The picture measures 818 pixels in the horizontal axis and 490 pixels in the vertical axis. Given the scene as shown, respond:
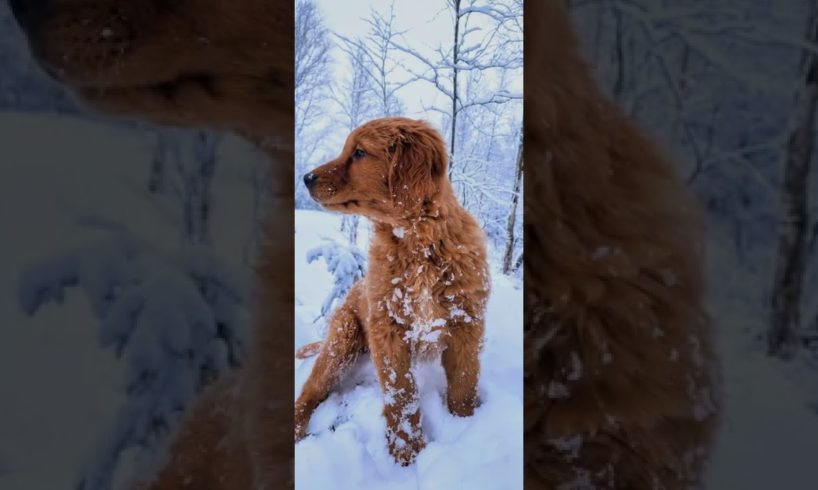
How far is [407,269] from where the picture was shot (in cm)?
117

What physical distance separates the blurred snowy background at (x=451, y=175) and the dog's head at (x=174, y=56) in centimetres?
11

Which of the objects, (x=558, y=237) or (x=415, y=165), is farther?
(x=415, y=165)

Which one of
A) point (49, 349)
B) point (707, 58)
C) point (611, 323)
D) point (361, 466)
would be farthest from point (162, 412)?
point (707, 58)

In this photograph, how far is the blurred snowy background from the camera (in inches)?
43.6

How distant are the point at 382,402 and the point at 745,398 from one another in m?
0.78

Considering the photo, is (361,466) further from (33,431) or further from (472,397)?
(33,431)

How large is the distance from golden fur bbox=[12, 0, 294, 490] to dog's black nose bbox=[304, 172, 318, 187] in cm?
7

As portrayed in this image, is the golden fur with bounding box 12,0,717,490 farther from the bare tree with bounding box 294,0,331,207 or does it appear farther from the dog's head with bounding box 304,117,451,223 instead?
the dog's head with bounding box 304,117,451,223

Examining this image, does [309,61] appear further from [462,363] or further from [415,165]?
[462,363]

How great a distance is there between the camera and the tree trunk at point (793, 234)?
96 centimetres

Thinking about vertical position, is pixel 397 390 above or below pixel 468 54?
below

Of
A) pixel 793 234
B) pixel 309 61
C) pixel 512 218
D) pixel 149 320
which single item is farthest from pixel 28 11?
pixel 793 234

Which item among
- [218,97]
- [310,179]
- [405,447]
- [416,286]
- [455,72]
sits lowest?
[405,447]

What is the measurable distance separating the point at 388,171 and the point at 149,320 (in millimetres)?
621
